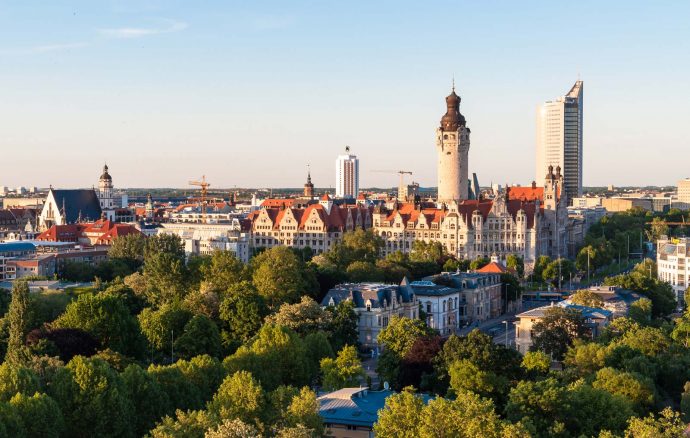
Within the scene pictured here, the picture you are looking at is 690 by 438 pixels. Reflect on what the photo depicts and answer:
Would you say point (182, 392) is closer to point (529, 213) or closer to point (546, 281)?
point (546, 281)

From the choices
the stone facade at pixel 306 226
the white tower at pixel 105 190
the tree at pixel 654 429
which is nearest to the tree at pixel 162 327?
the tree at pixel 654 429

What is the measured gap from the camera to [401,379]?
5294 centimetres

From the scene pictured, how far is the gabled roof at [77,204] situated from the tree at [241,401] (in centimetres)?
12400

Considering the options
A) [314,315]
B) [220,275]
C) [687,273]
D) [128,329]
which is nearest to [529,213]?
[687,273]

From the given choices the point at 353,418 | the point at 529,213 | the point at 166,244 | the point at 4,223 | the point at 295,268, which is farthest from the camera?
the point at 4,223

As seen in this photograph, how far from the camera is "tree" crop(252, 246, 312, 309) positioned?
75500 mm

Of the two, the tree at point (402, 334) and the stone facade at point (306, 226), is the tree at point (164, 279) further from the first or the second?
the stone facade at point (306, 226)

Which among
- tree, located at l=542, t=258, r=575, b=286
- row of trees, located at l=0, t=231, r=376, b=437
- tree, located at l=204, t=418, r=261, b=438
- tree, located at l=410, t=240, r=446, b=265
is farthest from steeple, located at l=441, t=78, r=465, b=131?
tree, located at l=204, t=418, r=261, b=438

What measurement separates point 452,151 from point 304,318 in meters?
76.1

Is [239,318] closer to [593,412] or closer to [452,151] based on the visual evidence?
[593,412]

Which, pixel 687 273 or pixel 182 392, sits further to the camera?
pixel 687 273

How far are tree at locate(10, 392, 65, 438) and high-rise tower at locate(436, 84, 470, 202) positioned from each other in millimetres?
100827

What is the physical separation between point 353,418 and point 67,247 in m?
87.7

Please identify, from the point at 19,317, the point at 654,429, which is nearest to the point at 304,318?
the point at 19,317
